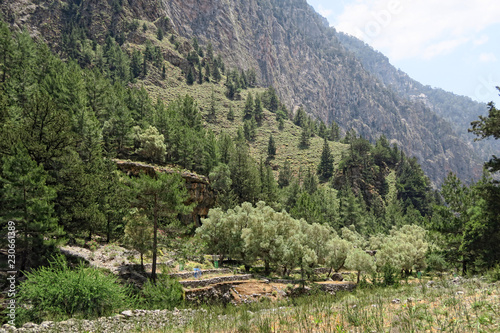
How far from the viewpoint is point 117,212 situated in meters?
34.3

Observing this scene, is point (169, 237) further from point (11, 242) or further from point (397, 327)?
point (397, 327)

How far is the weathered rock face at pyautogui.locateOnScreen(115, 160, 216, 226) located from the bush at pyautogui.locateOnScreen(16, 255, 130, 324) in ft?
107

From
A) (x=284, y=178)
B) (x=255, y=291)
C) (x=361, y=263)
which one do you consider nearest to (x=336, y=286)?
(x=361, y=263)

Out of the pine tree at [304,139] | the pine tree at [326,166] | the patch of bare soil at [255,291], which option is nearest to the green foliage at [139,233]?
the patch of bare soil at [255,291]

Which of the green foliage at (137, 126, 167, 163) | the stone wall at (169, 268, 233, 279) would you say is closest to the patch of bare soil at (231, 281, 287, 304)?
the stone wall at (169, 268, 233, 279)

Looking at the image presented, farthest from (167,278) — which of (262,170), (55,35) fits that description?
(55,35)

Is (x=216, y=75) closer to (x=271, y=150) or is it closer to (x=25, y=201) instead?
(x=271, y=150)

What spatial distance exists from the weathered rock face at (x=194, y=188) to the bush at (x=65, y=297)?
32.6m

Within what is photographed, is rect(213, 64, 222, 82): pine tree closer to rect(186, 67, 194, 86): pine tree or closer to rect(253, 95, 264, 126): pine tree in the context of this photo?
rect(186, 67, 194, 86): pine tree

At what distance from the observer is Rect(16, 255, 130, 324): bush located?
14453 mm

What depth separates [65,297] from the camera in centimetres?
1499

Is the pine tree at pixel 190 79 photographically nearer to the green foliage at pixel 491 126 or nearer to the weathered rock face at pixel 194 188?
the weathered rock face at pixel 194 188

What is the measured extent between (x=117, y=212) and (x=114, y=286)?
19755 millimetres

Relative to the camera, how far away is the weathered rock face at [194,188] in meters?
47.3
